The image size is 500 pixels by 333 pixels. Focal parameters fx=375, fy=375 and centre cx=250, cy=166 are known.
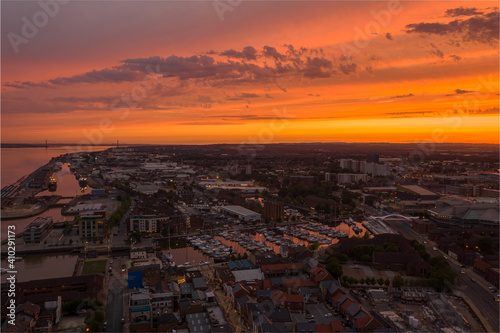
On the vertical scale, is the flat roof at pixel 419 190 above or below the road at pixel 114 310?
above

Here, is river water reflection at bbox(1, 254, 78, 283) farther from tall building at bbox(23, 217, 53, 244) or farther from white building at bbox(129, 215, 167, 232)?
white building at bbox(129, 215, 167, 232)

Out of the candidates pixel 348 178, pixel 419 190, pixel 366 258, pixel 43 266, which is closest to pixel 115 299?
pixel 43 266

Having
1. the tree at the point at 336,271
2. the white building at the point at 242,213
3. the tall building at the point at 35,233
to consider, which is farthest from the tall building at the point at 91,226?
the tree at the point at 336,271

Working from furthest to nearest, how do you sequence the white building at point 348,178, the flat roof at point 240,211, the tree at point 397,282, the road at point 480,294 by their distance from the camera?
1. the white building at point 348,178
2. the flat roof at point 240,211
3. the tree at point 397,282
4. the road at point 480,294

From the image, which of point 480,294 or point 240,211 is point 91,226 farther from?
point 480,294

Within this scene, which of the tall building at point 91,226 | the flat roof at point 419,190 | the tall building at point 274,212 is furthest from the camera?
the flat roof at point 419,190

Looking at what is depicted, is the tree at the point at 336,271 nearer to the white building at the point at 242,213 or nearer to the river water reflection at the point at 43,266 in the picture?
the river water reflection at the point at 43,266

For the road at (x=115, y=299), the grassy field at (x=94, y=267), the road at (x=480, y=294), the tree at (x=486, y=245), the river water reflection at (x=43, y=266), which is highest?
the tree at (x=486, y=245)

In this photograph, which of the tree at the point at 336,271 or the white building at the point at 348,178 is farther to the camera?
the white building at the point at 348,178
